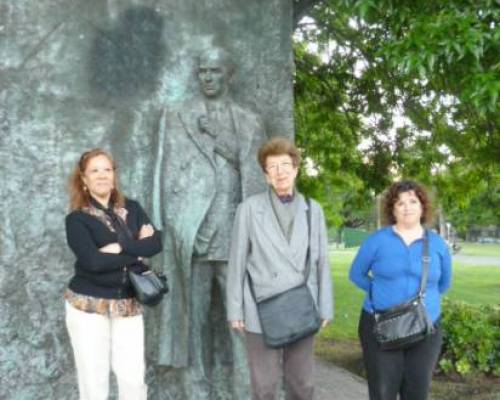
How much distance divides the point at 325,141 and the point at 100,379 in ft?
21.7

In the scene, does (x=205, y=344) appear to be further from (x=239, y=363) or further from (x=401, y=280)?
(x=401, y=280)

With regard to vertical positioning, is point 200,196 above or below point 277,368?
above

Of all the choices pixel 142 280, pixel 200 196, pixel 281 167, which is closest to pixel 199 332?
pixel 200 196

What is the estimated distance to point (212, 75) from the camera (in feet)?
15.5

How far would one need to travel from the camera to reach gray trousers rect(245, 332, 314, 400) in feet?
12.5

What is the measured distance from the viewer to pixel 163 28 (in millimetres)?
4977

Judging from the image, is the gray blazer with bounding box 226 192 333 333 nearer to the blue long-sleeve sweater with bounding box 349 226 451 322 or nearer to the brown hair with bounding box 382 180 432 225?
the blue long-sleeve sweater with bounding box 349 226 451 322

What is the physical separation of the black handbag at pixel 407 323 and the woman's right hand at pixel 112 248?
4.87ft

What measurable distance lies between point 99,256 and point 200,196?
1225 mm

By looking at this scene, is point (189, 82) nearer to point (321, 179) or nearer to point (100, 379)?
point (100, 379)

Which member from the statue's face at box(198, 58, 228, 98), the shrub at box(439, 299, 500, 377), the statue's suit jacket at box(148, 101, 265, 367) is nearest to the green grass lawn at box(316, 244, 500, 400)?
the shrub at box(439, 299, 500, 377)

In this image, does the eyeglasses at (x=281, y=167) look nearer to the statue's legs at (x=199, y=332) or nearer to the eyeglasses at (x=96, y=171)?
the eyeglasses at (x=96, y=171)

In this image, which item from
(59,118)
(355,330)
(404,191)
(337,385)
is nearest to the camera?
(404,191)

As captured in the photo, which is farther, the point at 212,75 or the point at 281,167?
Result: the point at 212,75
